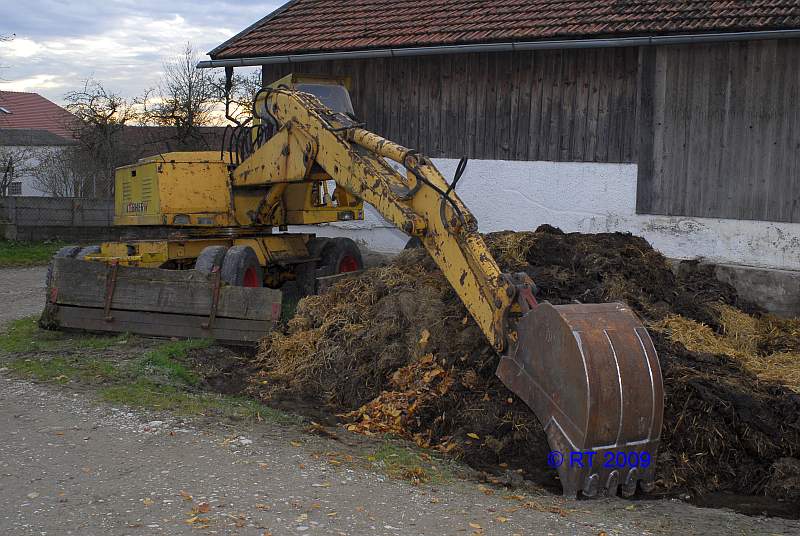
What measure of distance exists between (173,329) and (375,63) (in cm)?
661

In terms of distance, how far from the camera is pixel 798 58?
1045 centimetres

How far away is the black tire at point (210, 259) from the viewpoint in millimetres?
9844

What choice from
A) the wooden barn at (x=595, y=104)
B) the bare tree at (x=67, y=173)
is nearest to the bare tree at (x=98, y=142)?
the bare tree at (x=67, y=173)

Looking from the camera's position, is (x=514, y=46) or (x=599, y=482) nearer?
(x=599, y=482)

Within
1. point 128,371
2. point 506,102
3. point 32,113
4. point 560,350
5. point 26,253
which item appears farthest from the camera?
point 32,113

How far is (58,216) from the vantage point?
21.2 m

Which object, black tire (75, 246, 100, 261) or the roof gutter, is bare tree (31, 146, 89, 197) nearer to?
the roof gutter

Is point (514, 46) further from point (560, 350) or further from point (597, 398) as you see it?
point (597, 398)

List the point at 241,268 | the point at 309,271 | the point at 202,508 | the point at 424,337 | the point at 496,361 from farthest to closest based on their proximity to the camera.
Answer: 1. the point at 309,271
2. the point at 241,268
3. the point at 424,337
4. the point at 496,361
5. the point at 202,508

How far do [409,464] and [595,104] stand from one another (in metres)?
7.66

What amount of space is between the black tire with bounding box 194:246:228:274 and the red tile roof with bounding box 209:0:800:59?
196 inches

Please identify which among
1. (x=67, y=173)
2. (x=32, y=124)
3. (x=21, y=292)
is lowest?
(x=21, y=292)

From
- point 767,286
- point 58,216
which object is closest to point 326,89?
point 767,286

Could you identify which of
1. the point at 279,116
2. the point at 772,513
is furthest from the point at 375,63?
the point at 772,513
